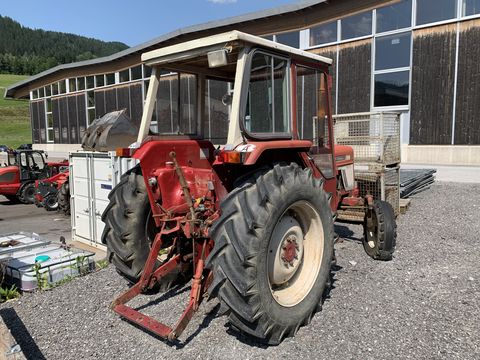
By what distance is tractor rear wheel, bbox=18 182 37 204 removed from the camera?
12.7 metres

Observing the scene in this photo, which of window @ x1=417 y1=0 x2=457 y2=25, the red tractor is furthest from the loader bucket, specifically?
window @ x1=417 y1=0 x2=457 y2=25

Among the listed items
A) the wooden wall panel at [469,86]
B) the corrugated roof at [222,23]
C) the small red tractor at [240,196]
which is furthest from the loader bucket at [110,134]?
the wooden wall panel at [469,86]

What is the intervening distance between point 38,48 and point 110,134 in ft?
503

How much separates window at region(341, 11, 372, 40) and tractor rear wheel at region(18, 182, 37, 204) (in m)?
12.6

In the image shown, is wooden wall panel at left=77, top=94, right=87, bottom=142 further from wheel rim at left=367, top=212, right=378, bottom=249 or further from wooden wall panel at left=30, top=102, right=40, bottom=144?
wheel rim at left=367, top=212, right=378, bottom=249

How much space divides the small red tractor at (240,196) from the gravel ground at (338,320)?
0.23 m

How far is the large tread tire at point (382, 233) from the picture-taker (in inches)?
210

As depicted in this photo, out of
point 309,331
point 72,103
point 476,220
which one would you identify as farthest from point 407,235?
point 72,103

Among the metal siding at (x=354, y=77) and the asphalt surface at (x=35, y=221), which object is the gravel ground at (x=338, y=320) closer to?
the asphalt surface at (x=35, y=221)

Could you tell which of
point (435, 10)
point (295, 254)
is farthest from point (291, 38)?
point (295, 254)

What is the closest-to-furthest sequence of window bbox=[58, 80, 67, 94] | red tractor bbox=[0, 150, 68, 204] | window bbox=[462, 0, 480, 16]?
red tractor bbox=[0, 150, 68, 204]
window bbox=[462, 0, 480, 16]
window bbox=[58, 80, 67, 94]

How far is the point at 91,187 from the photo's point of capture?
722cm

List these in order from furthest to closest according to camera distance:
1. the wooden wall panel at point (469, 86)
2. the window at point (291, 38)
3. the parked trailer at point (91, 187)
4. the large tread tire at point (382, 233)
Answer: the window at point (291, 38) < the wooden wall panel at point (469, 86) < the parked trailer at point (91, 187) < the large tread tire at point (382, 233)

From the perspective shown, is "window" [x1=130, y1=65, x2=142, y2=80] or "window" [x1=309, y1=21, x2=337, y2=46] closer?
"window" [x1=309, y1=21, x2=337, y2=46]
